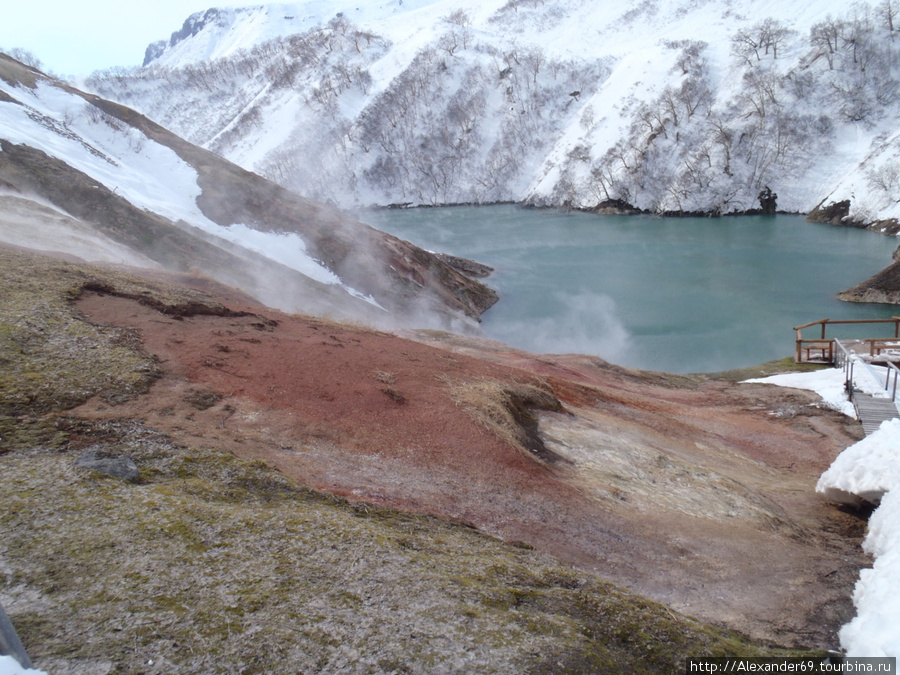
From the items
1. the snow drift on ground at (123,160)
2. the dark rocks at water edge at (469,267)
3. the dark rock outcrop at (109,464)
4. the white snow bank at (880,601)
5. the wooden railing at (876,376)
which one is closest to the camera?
the white snow bank at (880,601)

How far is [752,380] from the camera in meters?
24.3

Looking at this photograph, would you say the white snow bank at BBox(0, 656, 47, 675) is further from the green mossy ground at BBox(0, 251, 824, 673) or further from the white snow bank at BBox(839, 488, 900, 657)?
the white snow bank at BBox(839, 488, 900, 657)

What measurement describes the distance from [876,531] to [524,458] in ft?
19.3

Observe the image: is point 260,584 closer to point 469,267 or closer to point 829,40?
point 469,267

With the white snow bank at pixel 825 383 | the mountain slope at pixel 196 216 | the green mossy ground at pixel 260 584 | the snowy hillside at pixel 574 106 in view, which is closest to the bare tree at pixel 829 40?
the snowy hillside at pixel 574 106

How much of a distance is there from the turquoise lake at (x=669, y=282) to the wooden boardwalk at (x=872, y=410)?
45.8ft

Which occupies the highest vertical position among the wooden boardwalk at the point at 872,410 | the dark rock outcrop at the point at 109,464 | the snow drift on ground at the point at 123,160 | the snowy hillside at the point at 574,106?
the snowy hillside at the point at 574,106

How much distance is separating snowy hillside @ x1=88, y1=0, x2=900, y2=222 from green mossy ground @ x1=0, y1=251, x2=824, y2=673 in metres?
68.0

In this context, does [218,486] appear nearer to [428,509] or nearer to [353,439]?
[428,509]

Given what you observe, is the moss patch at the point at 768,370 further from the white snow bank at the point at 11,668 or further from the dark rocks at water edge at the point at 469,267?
the dark rocks at water edge at the point at 469,267

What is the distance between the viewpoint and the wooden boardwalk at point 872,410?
1658 cm

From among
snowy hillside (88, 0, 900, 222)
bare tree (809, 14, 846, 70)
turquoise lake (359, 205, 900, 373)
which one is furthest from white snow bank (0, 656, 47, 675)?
bare tree (809, 14, 846, 70)

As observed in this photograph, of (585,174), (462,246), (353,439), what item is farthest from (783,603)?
(585,174)

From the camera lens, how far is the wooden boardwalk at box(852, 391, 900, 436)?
1658cm
